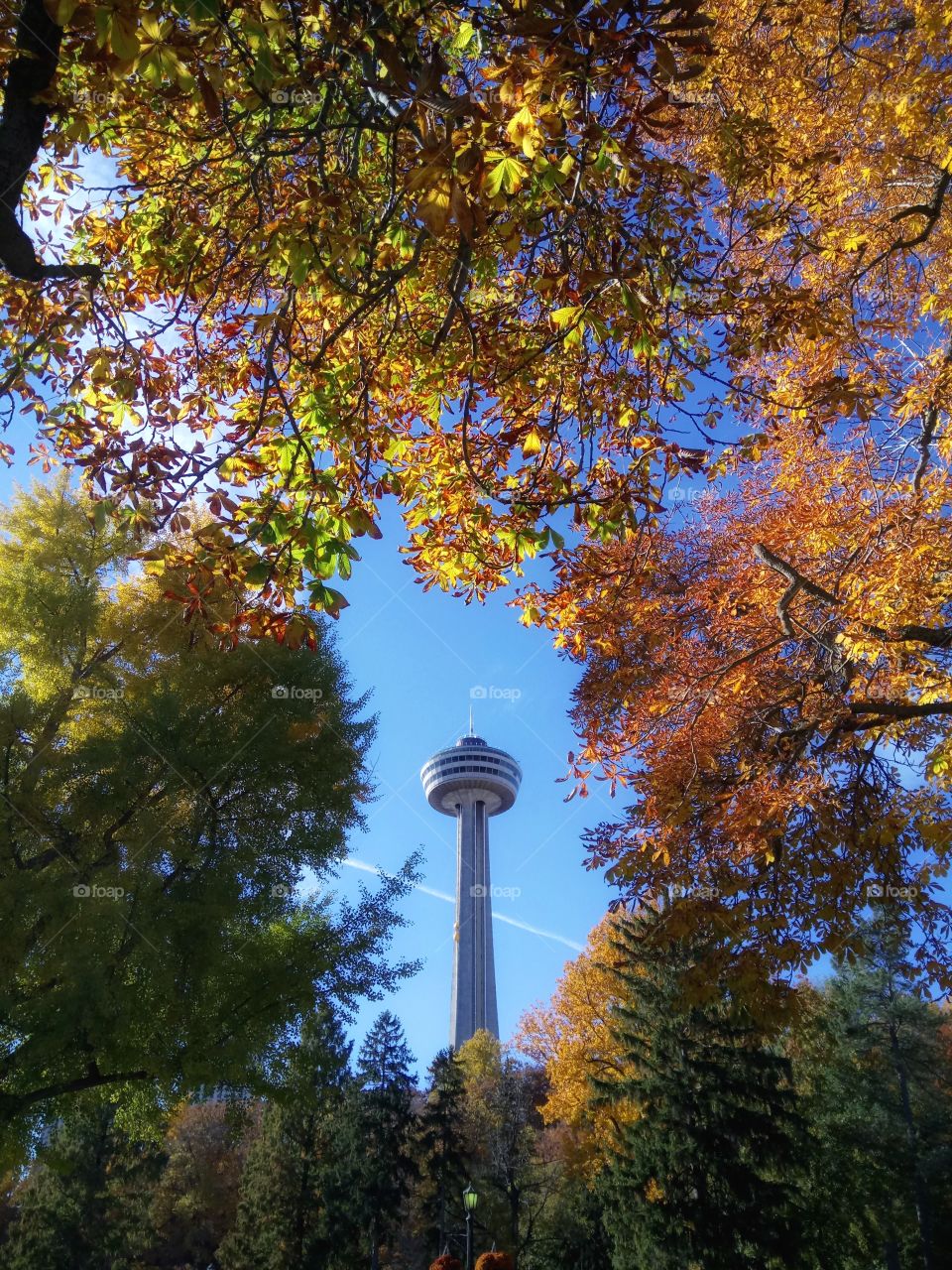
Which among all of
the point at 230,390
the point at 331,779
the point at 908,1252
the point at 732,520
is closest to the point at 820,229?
the point at 732,520

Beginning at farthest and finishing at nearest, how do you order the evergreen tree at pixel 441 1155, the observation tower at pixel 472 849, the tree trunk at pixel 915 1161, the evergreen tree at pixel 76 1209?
the observation tower at pixel 472 849 < the evergreen tree at pixel 441 1155 < the tree trunk at pixel 915 1161 < the evergreen tree at pixel 76 1209

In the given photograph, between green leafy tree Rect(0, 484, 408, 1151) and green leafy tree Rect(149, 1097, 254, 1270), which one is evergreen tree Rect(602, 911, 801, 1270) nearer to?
green leafy tree Rect(0, 484, 408, 1151)

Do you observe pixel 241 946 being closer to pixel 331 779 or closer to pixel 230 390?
pixel 331 779

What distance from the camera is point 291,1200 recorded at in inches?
925

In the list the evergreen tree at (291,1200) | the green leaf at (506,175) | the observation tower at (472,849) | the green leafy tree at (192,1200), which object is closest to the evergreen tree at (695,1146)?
the evergreen tree at (291,1200)

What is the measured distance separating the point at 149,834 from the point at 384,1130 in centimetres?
2118

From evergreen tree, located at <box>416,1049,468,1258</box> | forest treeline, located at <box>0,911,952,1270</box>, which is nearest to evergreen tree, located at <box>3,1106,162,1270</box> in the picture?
forest treeline, located at <box>0,911,952,1270</box>

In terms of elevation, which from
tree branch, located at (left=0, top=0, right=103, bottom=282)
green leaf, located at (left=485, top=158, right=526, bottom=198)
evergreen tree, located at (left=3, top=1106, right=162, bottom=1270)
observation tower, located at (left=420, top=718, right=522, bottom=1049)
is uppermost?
observation tower, located at (left=420, top=718, right=522, bottom=1049)

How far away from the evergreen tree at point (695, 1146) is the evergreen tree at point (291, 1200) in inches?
342

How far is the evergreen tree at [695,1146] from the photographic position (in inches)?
615

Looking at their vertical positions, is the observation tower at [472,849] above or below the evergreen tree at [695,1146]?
above

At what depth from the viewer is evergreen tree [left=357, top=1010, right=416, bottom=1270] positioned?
2502cm

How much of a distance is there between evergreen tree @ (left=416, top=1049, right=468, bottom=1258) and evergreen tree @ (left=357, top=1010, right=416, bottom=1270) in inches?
32.0

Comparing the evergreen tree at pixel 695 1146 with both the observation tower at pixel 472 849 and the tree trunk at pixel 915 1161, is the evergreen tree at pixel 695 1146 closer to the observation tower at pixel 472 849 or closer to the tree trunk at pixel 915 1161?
the tree trunk at pixel 915 1161
